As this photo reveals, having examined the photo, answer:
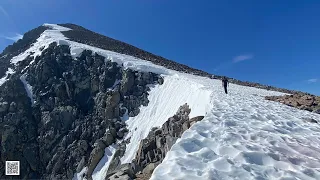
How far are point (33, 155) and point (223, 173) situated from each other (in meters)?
32.8

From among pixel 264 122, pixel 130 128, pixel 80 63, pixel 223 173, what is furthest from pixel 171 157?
pixel 80 63

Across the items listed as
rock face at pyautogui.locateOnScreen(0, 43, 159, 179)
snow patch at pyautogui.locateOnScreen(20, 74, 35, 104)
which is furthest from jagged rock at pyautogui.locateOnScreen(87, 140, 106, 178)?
snow patch at pyautogui.locateOnScreen(20, 74, 35, 104)

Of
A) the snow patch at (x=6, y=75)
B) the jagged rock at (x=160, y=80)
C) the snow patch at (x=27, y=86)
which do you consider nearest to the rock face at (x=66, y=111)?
the snow patch at (x=27, y=86)

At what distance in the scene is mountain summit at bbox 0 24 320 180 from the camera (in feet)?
29.7

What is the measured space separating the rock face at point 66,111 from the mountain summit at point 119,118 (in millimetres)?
126

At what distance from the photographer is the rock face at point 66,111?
104ft

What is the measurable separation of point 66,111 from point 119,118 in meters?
8.14

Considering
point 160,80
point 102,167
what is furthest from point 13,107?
point 160,80

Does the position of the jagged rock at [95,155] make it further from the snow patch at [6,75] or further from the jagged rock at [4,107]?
the snow patch at [6,75]

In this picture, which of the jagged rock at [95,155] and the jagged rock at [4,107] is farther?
the jagged rock at [4,107]

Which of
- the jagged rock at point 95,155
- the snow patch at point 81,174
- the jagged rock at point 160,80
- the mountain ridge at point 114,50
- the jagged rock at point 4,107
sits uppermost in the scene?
the mountain ridge at point 114,50

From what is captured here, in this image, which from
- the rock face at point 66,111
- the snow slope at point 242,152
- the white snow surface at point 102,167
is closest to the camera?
the snow slope at point 242,152

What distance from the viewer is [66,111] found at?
35938mm

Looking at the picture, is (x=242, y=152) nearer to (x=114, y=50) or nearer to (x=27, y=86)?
(x=27, y=86)
